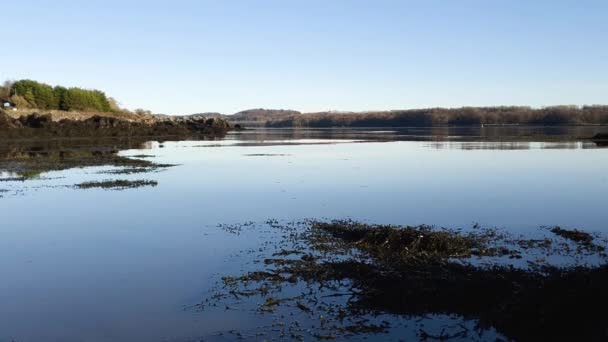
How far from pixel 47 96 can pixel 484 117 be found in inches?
4700

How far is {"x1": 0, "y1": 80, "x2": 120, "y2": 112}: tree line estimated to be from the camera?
81300mm

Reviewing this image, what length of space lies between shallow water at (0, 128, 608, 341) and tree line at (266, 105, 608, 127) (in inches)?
4508

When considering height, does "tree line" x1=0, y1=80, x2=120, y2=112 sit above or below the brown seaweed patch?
above

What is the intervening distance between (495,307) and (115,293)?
6.08 m

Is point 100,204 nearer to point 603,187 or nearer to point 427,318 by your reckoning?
point 427,318

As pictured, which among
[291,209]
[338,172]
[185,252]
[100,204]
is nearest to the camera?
[185,252]

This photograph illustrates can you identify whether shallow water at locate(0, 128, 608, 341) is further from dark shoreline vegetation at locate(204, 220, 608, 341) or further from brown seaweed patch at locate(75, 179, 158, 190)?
dark shoreline vegetation at locate(204, 220, 608, 341)

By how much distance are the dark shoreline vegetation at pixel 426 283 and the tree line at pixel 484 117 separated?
12525cm

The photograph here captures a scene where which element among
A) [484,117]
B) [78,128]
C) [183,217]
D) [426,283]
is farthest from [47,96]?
[484,117]

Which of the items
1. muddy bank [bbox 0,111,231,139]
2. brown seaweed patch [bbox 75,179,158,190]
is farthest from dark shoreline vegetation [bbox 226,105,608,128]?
brown seaweed patch [bbox 75,179,158,190]

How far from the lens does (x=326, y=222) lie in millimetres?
13602

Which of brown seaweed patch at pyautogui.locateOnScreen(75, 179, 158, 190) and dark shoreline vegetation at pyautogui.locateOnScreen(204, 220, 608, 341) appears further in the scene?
brown seaweed patch at pyautogui.locateOnScreen(75, 179, 158, 190)

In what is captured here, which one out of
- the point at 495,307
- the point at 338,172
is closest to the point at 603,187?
the point at 338,172

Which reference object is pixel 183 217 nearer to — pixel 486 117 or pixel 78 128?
pixel 78 128
